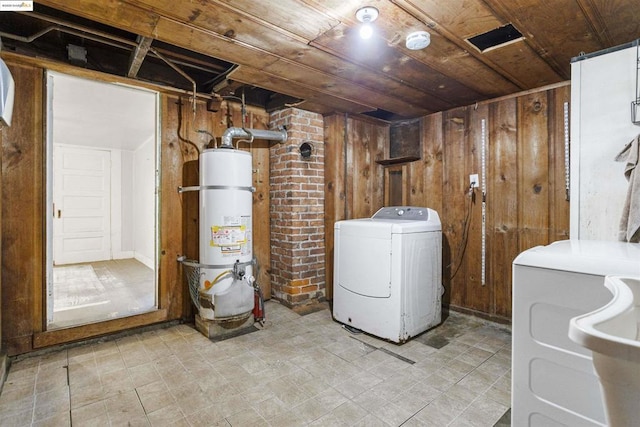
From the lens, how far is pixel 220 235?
261 cm

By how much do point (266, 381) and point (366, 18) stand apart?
221 cm

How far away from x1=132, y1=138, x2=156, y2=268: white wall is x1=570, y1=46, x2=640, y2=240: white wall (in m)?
5.71

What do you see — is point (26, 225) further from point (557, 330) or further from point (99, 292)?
point (557, 330)

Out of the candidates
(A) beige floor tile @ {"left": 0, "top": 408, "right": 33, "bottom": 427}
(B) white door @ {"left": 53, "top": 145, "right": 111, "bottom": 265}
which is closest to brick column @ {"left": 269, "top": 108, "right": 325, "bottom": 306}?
(A) beige floor tile @ {"left": 0, "top": 408, "right": 33, "bottom": 427}

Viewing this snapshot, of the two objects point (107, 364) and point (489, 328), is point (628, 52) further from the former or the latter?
point (107, 364)

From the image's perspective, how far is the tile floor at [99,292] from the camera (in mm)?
2879

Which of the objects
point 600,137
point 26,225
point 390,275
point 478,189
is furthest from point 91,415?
point 478,189

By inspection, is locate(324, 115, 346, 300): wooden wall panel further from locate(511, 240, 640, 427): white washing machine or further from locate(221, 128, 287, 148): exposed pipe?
locate(511, 240, 640, 427): white washing machine

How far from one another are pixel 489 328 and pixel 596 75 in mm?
2185

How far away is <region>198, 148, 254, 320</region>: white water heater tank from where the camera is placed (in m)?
2.60

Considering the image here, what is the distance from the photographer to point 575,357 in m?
1.07

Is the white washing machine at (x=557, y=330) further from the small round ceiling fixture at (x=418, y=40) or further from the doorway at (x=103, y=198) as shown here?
the doorway at (x=103, y=198)

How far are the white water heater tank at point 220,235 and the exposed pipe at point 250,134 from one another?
201mm

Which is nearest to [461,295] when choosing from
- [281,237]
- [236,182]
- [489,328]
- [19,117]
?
[489,328]
